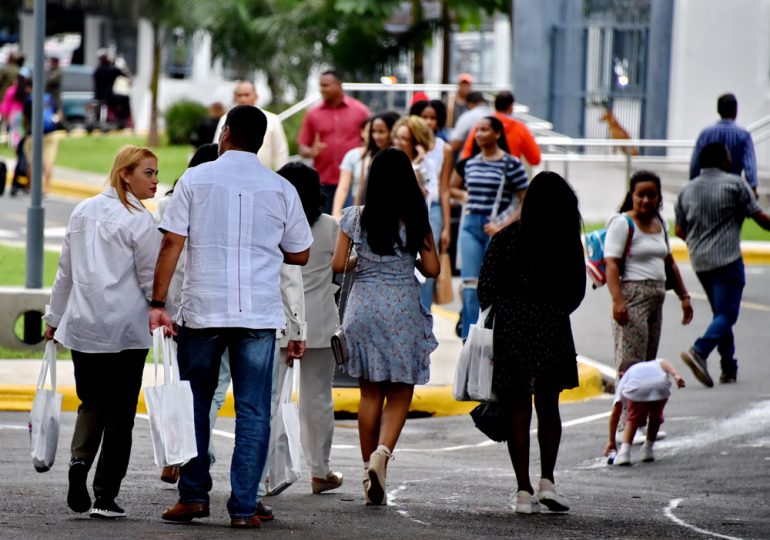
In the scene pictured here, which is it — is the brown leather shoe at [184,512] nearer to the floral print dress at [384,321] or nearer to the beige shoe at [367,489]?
the beige shoe at [367,489]

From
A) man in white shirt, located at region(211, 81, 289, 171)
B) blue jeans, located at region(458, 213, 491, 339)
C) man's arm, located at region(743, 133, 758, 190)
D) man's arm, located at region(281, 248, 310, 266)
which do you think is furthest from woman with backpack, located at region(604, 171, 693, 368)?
man's arm, located at region(743, 133, 758, 190)

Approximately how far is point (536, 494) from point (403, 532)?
1401 mm

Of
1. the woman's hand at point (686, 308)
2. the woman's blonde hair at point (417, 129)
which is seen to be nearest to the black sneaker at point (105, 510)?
the woman's hand at point (686, 308)

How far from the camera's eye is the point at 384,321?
26.2 feet

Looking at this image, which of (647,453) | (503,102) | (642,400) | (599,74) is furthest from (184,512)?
(599,74)

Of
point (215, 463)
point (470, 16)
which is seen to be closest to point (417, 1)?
point (470, 16)

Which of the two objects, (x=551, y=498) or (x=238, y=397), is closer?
(x=238, y=397)

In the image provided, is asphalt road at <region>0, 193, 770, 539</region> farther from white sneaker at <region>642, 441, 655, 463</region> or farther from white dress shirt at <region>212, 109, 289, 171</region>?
white dress shirt at <region>212, 109, 289, 171</region>

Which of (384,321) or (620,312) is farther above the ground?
(384,321)

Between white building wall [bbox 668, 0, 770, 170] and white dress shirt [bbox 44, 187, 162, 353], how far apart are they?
20.3 metres

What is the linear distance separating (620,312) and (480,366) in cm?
208

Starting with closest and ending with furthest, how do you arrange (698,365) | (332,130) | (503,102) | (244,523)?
(244,523), (698,365), (332,130), (503,102)

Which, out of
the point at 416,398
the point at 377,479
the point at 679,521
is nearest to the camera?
the point at 679,521

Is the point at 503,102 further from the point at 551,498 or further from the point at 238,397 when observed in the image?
the point at 238,397
